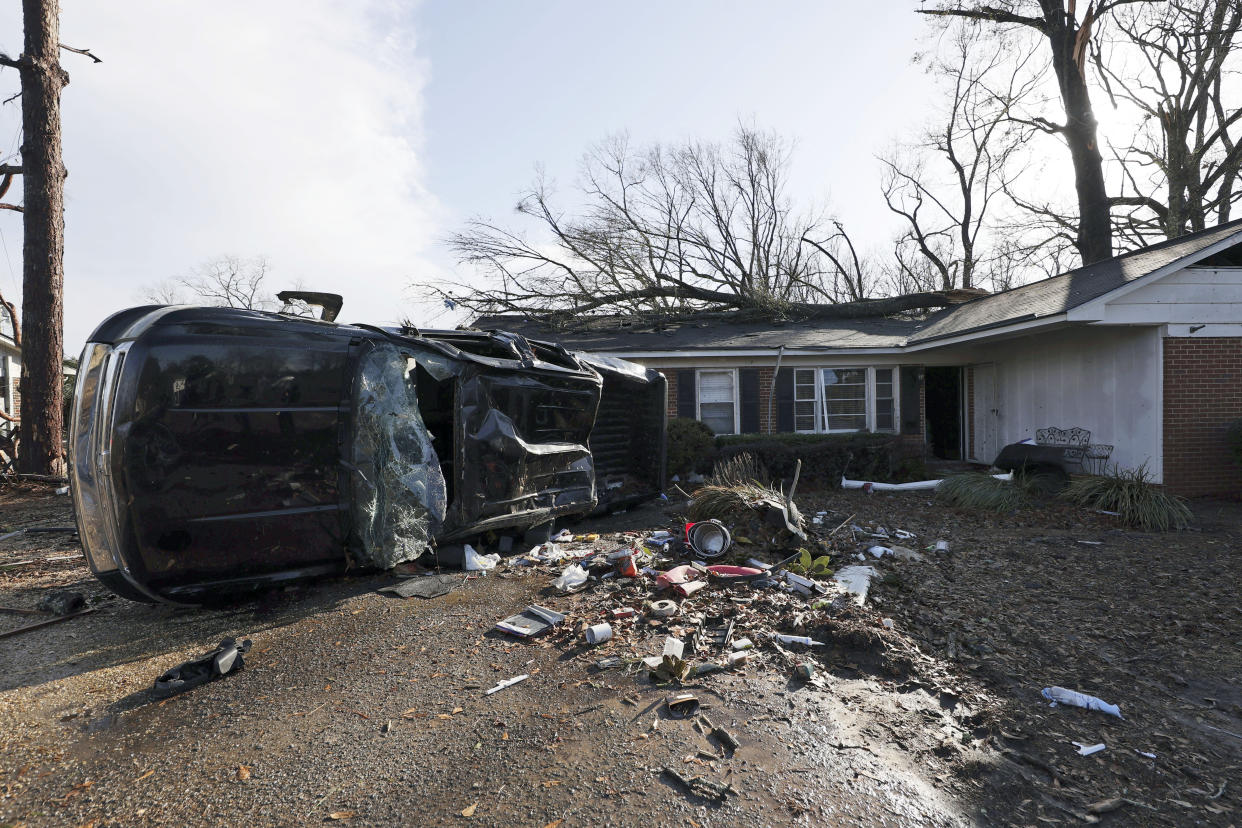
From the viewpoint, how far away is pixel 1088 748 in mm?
3055

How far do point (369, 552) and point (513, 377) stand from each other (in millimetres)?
2031

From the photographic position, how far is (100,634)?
14.4 feet

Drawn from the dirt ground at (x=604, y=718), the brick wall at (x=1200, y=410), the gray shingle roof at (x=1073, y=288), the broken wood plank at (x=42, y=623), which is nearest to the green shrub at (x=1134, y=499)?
the brick wall at (x=1200, y=410)

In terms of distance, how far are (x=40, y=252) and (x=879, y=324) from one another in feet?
57.4

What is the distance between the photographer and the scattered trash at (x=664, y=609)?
4.41 meters

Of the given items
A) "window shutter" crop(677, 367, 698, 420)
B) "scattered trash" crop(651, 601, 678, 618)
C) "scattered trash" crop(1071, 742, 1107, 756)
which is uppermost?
"window shutter" crop(677, 367, 698, 420)

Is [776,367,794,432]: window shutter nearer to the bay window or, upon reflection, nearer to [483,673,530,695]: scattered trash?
the bay window

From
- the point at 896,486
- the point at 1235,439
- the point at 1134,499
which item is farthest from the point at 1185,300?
the point at 896,486

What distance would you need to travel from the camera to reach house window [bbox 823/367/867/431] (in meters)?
13.5

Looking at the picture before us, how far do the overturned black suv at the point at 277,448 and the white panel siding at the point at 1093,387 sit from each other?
9233 mm

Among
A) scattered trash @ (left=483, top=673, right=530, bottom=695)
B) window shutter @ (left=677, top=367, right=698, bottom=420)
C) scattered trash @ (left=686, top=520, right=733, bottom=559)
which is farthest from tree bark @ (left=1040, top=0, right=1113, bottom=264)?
scattered trash @ (left=483, top=673, right=530, bottom=695)

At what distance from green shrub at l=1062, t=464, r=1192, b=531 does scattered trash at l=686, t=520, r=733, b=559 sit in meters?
5.80

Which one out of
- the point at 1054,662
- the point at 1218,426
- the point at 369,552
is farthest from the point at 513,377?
the point at 1218,426

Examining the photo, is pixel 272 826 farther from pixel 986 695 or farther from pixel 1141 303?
pixel 1141 303
